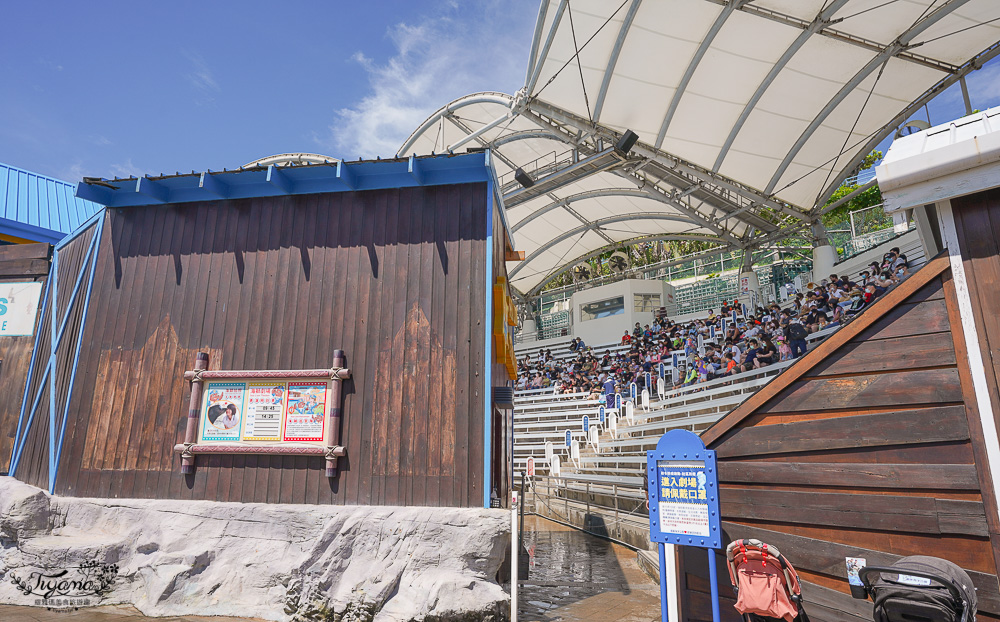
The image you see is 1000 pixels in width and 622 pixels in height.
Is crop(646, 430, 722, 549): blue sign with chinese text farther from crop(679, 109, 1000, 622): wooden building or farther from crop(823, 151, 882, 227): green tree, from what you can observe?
crop(823, 151, 882, 227): green tree

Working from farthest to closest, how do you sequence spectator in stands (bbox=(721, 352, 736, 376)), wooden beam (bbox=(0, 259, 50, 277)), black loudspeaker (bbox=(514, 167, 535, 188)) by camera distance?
black loudspeaker (bbox=(514, 167, 535, 188)) → spectator in stands (bbox=(721, 352, 736, 376)) → wooden beam (bbox=(0, 259, 50, 277))

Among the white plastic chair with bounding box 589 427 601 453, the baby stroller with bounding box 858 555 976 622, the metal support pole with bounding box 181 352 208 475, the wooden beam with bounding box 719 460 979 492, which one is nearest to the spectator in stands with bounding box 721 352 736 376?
the white plastic chair with bounding box 589 427 601 453

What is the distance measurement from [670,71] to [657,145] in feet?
9.61

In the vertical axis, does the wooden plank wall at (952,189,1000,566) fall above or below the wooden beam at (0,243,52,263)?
below

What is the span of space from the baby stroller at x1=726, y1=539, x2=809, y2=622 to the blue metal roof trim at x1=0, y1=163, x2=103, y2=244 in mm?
12506

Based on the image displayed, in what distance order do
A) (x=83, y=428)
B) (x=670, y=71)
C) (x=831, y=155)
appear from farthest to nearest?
1. (x=831, y=155)
2. (x=670, y=71)
3. (x=83, y=428)

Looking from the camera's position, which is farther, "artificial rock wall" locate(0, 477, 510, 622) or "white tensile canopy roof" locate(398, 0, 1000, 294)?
"white tensile canopy roof" locate(398, 0, 1000, 294)

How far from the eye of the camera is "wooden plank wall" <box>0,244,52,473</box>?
8820 mm

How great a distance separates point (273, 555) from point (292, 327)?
283cm

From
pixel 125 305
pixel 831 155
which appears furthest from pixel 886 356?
pixel 831 155

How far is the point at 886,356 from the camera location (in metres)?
4.12

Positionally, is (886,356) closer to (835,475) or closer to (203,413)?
(835,475)

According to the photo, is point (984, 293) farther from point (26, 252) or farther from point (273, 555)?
point (26, 252)

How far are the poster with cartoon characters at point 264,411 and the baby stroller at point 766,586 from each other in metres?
5.61
